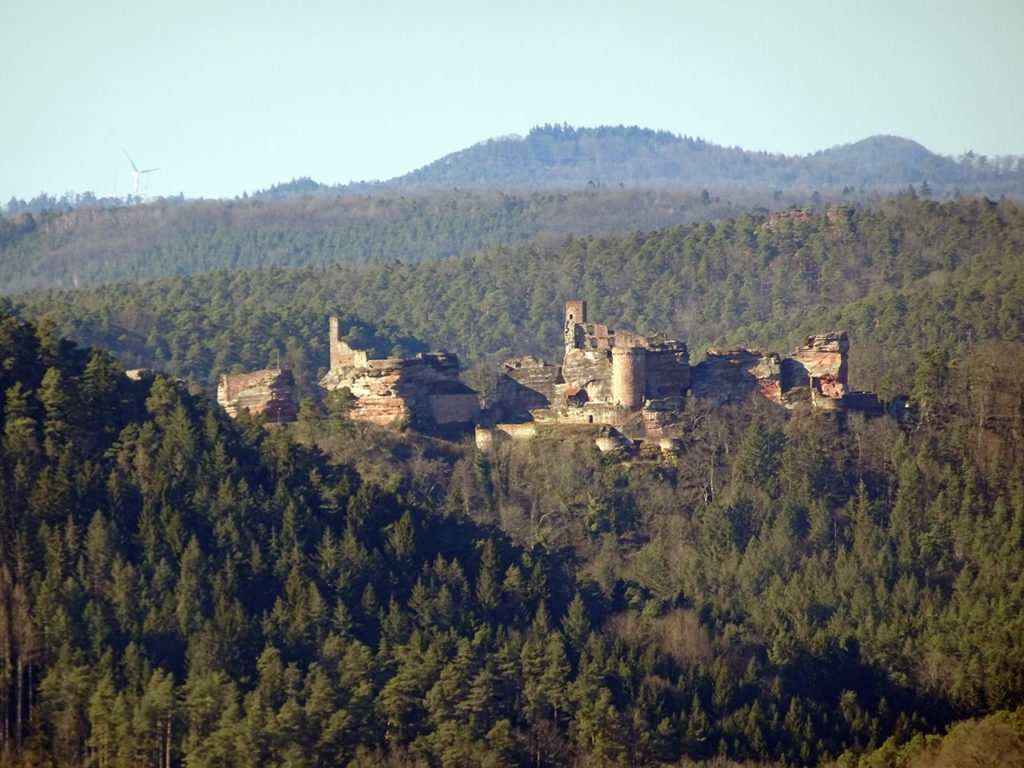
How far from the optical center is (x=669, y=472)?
67.4m

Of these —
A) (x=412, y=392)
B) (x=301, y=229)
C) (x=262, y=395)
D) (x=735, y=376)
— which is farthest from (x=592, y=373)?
(x=301, y=229)

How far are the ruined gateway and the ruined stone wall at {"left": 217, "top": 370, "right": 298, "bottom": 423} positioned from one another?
0.03 meters

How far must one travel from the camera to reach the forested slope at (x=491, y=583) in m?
50.2

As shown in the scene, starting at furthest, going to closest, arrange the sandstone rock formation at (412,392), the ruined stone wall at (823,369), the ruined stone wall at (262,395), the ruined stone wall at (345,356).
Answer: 1. the ruined stone wall at (345,356)
2. the ruined stone wall at (823,369)
3. the ruined stone wall at (262,395)
4. the sandstone rock formation at (412,392)

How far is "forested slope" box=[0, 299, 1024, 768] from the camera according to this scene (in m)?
50.2

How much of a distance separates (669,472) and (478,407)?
614 cm

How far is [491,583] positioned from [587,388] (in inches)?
471

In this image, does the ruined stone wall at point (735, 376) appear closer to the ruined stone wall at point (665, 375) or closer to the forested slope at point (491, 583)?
the ruined stone wall at point (665, 375)

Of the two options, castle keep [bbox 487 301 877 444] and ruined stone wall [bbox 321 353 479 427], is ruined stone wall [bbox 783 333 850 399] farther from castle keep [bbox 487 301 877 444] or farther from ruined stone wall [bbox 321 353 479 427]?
ruined stone wall [bbox 321 353 479 427]

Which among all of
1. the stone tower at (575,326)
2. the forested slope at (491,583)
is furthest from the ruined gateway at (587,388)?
the stone tower at (575,326)

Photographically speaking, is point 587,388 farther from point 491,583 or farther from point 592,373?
point 491,583

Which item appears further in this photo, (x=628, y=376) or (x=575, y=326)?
(x=575, y=326)

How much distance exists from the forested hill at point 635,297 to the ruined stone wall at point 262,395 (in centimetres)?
1404

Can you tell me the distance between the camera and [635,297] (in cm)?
11325
